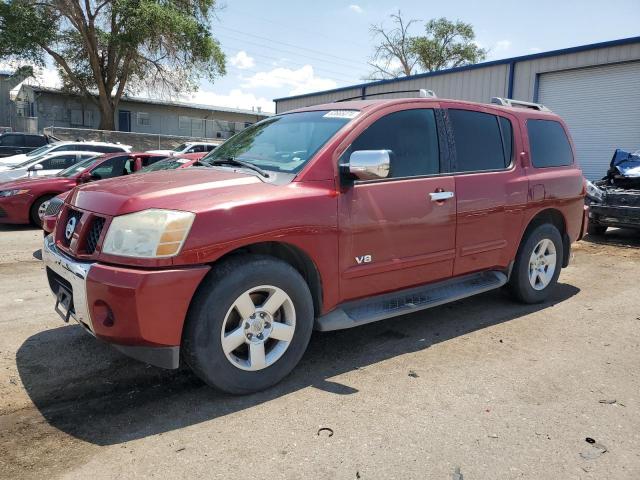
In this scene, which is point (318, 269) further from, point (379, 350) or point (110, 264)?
point (110, 264)

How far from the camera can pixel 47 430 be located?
2.82 metres

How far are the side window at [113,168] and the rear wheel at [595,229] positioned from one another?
9172 mm

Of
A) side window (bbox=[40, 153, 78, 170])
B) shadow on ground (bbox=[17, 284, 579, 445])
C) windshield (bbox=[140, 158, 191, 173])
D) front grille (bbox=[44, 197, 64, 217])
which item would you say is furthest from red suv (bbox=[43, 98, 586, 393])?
side window (bbox=[40, 153, 78, 170])

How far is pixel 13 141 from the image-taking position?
21.9 m

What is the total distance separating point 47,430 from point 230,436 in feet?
3.29

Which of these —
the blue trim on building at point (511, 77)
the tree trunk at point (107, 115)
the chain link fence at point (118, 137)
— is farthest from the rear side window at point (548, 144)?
the tree trunk at point (107, 115)

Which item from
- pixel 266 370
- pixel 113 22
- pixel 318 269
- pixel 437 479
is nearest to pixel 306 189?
pixel 318 269

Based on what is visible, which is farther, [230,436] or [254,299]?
[254,299]

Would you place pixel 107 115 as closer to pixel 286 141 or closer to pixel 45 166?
pixel 45 166

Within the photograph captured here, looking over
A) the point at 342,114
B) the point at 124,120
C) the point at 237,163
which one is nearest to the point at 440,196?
the point at 342,114

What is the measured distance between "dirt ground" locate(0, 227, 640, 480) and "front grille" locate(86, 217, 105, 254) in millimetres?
941

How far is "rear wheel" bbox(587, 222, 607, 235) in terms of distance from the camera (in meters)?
9.87

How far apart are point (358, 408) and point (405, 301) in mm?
1145

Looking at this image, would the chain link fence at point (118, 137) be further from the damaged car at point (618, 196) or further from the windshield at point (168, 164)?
the damaged car at point (618, 196)
